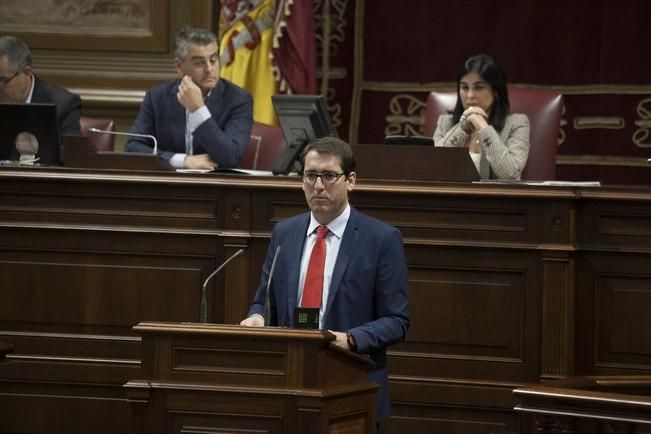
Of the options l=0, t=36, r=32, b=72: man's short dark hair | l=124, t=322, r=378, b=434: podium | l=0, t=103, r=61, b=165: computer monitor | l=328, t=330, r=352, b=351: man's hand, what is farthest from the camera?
l=0, t=36, r=32, b=72: man's short dark hair

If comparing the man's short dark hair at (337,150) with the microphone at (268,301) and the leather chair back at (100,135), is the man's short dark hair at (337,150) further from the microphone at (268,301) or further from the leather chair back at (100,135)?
the leather chair back at (100,135)

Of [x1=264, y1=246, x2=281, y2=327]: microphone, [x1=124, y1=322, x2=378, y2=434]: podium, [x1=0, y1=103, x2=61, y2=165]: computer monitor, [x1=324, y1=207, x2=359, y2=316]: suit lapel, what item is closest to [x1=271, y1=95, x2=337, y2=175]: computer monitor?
[x1=0, y1=103, x2=61, y2=165]: computer monitor


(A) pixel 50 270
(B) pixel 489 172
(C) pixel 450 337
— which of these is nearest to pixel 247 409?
(C) pixel 450 337

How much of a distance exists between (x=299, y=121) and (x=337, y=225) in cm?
152

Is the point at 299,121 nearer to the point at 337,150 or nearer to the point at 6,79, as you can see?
the point at 337,150

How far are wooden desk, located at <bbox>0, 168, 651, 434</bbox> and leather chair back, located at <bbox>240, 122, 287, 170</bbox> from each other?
121cm

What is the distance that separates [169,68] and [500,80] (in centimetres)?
280

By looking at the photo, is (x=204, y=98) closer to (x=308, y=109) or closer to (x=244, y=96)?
(x=244, y=96)

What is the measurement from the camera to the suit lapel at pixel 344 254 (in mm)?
4684

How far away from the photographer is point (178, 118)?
23.0 ft

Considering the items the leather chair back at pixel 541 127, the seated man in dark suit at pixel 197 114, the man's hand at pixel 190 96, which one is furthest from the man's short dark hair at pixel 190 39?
the leather chair back at pixel 541 127

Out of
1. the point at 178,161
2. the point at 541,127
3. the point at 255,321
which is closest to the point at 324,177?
the point at 255,321

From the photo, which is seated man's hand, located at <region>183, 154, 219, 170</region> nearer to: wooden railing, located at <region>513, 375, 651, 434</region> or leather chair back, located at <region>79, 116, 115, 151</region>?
leather chair back, located at <region>79, 116, 115, 151</region>

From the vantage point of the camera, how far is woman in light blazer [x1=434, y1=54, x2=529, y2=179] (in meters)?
6.59
